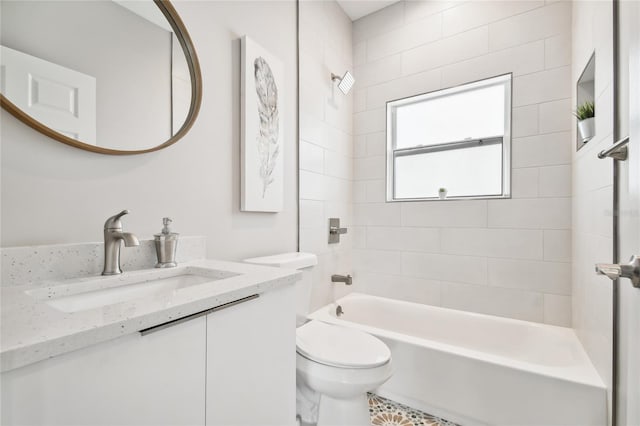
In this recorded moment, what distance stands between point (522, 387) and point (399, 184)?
5.26 ft

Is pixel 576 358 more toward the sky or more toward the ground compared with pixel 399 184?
more toward the ground

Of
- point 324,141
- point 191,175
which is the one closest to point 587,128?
point 324,141

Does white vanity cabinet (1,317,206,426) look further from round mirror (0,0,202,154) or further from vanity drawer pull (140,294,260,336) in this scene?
round mirror (0,0,202,154)

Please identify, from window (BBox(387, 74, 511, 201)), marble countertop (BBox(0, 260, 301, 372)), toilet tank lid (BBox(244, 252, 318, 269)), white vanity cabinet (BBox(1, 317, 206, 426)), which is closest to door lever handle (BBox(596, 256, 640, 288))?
marble countertop (BBox(0, 260, 301, 372))

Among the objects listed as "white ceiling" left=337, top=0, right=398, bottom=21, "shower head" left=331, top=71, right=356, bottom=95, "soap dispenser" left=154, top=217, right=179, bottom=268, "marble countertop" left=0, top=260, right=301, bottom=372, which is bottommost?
"marble countertop" left=0, top=260, right=301, bottom=372

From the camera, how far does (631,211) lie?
0.72 metres

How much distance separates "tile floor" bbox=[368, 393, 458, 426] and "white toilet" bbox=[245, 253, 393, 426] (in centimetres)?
38

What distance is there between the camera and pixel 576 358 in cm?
151

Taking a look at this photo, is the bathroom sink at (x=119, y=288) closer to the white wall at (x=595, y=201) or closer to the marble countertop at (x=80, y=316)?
the marble countertop at (x=80, y=316)

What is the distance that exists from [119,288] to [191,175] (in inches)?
22.1

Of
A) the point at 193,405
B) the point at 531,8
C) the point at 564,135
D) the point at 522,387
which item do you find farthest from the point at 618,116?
the point at 193,405

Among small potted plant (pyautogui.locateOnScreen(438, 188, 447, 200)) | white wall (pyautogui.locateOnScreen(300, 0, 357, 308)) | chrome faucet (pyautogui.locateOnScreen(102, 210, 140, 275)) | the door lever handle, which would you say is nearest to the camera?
the door lever handle

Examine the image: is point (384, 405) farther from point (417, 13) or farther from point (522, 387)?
point (417, 13)

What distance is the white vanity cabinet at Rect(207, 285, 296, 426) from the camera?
78 cm
